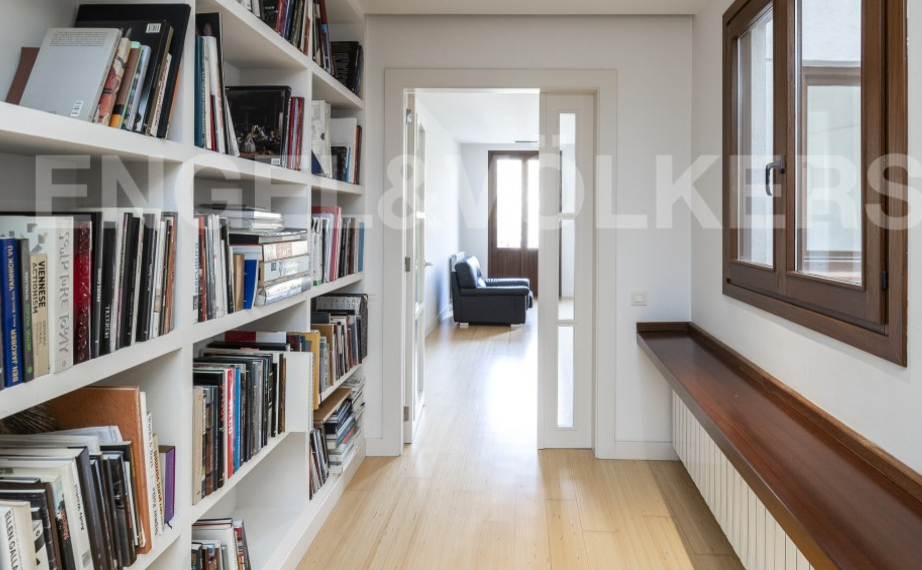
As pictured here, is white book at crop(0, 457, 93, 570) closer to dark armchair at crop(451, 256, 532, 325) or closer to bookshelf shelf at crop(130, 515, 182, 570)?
bookshelf shelf at crop(130, 515, 182, 570)

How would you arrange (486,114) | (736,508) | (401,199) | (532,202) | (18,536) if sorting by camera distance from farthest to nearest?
(532,202) → (486,114) → (401,199) → (736,508) → (18,536)

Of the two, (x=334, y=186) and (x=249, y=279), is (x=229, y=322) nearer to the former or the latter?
(x=249, y=279)

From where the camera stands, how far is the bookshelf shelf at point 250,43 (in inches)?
72.2

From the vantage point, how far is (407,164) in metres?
3.65

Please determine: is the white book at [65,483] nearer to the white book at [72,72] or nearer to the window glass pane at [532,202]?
the white book at [72,72]

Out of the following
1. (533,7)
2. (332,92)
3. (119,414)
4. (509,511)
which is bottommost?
(509,511)

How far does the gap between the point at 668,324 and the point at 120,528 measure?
2.93 m

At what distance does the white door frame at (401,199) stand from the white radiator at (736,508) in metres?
0.53

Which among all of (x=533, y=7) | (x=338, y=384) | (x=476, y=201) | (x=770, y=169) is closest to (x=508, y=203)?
(x=476, y=201)

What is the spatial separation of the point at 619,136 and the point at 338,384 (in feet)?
6.69

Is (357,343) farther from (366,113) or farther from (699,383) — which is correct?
(699,383)

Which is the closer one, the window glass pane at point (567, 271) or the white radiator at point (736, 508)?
the white radiator at point (736, 508)

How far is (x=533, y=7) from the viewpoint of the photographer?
3.34 meters

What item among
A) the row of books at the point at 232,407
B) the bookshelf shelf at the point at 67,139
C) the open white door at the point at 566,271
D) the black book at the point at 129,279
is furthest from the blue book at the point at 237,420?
the open white door at the point at 566,271
